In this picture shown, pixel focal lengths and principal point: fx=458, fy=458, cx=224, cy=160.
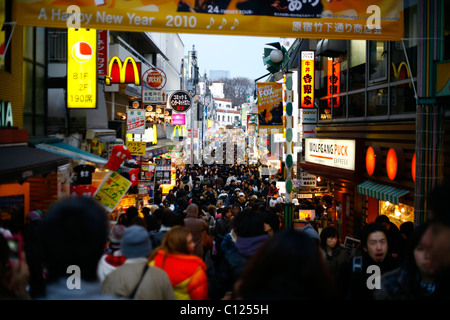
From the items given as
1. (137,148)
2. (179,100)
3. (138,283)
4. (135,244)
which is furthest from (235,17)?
(179,100)

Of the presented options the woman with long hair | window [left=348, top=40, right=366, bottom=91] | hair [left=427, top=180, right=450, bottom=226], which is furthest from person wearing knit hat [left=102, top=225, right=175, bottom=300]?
window [left=348, top=40, right=366, bottom=91]

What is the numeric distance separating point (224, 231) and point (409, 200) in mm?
4805

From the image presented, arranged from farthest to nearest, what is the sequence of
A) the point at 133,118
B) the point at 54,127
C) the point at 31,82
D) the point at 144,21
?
the point at 133,118 → the point at 54,127 → the point at 31,82 → the point at 144,21

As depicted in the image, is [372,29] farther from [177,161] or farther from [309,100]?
[177,161]

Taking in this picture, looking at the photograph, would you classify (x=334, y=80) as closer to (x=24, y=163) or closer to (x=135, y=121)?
(x=135, y=121)

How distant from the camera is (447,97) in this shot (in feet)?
27.9

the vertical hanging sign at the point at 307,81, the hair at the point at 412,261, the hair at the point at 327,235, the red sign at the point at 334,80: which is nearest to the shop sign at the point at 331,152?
the vertical hanging sign at the point at 307,81

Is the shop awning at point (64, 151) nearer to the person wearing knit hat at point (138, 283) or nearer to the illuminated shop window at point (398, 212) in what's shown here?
the illuminated shop window at point (398, 212)

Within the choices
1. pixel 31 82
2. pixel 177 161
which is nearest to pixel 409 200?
pixel 31 82

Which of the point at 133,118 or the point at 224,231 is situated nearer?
the point at 224,231

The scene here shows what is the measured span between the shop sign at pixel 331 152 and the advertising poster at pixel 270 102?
2.13 metres

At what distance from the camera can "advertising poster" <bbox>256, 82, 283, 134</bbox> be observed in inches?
599

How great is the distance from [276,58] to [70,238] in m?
9.24

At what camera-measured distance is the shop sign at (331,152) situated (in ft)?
49.5
